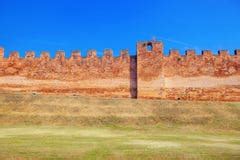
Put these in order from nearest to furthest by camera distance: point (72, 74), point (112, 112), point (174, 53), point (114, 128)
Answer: point (114, 128)
point (112, 112)
point (174, 53)
point (72, 74)

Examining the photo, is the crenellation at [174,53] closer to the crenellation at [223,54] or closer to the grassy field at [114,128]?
the crenellation at [223,54]

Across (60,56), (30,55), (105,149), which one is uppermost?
(30,55)

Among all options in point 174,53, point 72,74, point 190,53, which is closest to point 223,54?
point 190,53

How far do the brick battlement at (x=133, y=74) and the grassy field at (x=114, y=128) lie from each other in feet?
9.94

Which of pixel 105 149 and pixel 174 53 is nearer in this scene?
pixel 105 149

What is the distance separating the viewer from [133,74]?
96.7 ft

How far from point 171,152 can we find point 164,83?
17695 mm

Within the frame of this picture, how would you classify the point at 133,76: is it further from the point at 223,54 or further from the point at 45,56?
the point at 45,56

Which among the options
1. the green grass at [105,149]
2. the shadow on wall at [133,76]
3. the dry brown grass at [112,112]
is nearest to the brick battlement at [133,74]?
the shadow on wall at [133,76]

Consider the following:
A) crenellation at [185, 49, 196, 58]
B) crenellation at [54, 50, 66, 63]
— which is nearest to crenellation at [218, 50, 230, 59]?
crenellation at [185, 49, 196, 58]

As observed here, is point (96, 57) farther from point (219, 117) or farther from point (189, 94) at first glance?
point (219, 117)

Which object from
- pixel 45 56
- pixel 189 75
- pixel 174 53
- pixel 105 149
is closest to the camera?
pixel 105 149

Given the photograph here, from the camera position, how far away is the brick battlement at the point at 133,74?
28.8 metres

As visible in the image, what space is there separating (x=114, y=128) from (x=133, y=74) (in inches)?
396
